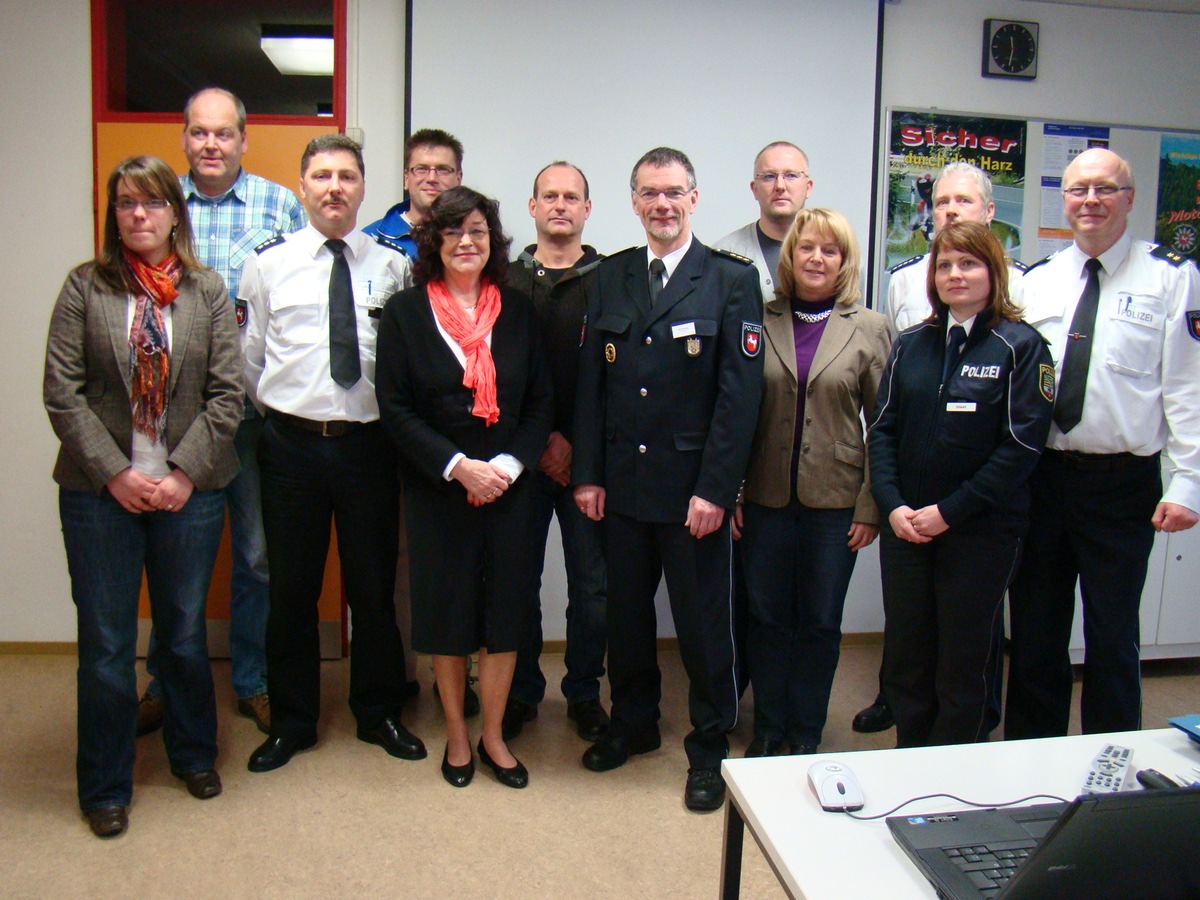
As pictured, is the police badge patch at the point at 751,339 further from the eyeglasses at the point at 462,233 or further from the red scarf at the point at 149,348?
the red scarf at the point at 149,348

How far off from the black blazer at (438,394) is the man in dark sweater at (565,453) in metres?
0.17

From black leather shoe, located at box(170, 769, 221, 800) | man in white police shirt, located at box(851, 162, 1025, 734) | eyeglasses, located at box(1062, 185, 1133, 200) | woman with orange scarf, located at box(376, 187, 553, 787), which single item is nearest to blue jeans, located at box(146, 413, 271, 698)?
black leather shoe, located at box(170, 769, 221, 800)

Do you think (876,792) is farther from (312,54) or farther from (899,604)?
(312,54)

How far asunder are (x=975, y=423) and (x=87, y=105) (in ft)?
11.0

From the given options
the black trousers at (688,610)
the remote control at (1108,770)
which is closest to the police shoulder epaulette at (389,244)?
the black trousers at (688,610)

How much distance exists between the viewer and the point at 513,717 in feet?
9.53

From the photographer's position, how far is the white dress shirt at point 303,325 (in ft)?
8.18

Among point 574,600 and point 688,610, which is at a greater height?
point 688,610

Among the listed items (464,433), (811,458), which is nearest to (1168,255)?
(811,458)

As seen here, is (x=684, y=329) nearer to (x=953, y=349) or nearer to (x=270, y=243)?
(x=953, y=349)

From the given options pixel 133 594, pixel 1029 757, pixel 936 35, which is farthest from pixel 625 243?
pixel 1029 757

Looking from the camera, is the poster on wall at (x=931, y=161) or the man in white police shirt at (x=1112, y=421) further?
the poster on wall at (x=931, y=161)

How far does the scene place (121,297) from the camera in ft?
7.38

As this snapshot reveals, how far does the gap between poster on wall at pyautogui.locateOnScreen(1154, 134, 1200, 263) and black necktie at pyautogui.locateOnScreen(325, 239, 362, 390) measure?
351 cm
